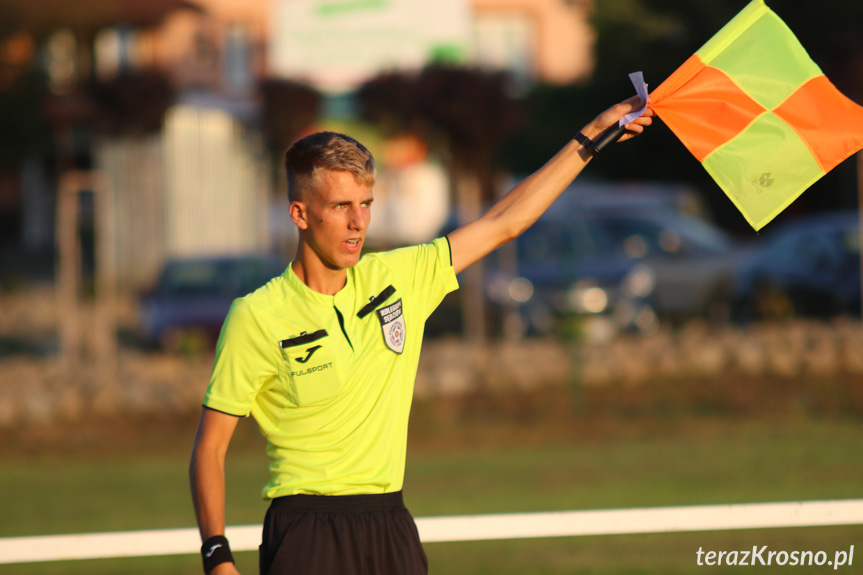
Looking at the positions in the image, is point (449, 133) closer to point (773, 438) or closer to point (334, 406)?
point (773, 438)

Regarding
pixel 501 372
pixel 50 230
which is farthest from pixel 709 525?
pixel 50 230

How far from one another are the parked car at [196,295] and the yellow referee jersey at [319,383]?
41.9 feet

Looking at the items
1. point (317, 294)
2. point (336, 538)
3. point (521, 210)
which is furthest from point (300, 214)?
point (336, 538)

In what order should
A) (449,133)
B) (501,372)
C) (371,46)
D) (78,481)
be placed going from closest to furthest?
(78,481)
(501,372)
(449,133)
(371,46)

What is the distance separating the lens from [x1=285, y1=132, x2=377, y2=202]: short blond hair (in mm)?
3238

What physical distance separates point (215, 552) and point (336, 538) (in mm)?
332

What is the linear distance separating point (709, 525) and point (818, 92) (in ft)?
5.18

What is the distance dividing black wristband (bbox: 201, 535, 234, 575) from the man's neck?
0.74 m

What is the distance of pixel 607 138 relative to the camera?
3.59m

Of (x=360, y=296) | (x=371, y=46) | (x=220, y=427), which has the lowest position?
(x=220, y=427)

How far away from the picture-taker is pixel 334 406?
10.6ft

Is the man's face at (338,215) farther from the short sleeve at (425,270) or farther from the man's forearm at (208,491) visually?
the man's forearm at (208,491)

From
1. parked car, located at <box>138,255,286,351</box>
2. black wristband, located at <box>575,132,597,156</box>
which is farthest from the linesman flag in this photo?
parked car, located at <box>138,255,286,351</box>

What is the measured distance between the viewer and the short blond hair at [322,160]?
127 inches
